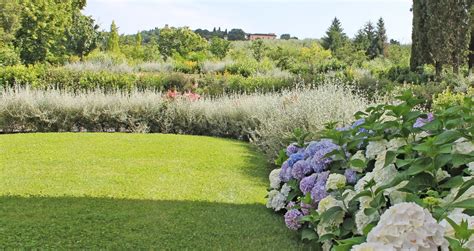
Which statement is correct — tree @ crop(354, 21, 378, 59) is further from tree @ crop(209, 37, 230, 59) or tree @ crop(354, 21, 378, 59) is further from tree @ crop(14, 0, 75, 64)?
tree @ crop(14, 0, 75, 64)

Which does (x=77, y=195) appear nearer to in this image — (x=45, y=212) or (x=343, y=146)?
(x=45, y=212)

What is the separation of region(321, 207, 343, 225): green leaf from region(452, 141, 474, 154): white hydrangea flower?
24.9 inches

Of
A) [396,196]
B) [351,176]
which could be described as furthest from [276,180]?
[396,196]

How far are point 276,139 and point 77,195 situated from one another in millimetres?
2473

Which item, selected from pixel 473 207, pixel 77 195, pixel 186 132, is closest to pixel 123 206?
pixel 77 195

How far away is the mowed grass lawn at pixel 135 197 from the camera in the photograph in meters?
3.04

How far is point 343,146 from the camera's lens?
9.78ft

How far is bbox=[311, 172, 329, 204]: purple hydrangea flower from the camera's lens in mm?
2779

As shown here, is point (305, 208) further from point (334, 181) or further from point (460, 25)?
point (460, 25)

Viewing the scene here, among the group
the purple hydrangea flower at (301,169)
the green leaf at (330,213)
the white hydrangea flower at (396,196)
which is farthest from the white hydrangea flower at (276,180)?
the white hydrangea flower at (396,196)

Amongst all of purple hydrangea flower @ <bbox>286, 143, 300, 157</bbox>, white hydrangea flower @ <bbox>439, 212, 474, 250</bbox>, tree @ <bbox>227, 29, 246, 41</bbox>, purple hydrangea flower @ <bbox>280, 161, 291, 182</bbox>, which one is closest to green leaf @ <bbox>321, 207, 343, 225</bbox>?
white hydrangea flower @ <bbox>439, 212, 474, 250</bbox>

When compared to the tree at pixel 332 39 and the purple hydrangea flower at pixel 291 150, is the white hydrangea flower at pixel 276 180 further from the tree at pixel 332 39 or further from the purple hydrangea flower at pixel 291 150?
the tree at pixel 332 39

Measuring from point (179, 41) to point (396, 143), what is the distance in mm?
32128

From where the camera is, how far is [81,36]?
27.4 m
